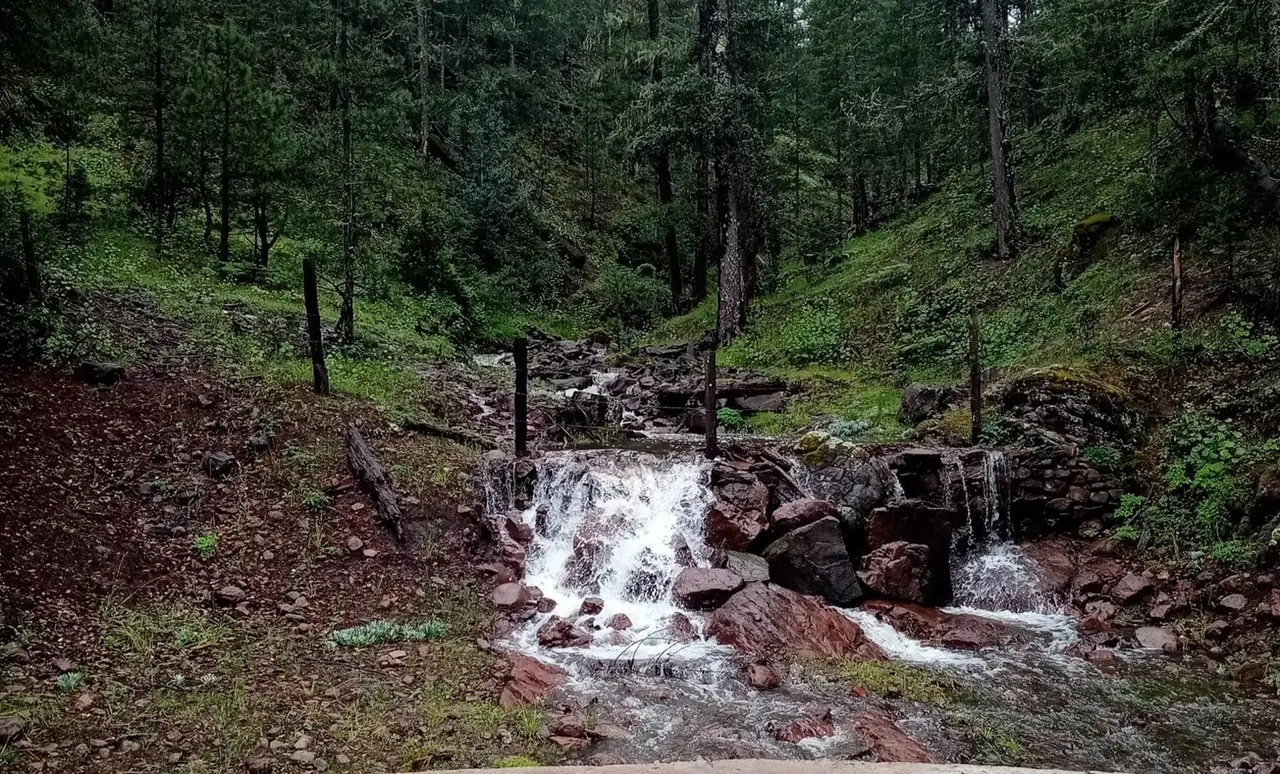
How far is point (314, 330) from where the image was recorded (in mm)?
11664

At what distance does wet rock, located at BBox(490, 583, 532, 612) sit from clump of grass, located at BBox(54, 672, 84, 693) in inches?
161

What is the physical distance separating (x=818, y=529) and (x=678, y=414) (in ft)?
22.5

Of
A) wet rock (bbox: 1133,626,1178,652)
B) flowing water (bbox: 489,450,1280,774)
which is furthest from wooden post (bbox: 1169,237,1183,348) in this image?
wet rock (bbox: 1133,626,1178,652)

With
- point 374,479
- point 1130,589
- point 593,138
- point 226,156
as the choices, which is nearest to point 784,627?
point 1130,589

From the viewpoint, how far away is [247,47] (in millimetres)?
17359

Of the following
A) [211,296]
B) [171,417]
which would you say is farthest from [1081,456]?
[211,296]

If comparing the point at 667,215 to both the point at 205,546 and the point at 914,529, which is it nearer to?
the point at 914,529

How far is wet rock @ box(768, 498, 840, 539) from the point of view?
1059cm

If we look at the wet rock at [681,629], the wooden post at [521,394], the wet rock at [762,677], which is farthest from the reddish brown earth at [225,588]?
the wet rock at [762,677]

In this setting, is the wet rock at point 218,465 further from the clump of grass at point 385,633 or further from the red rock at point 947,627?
the red rock at point 947,627

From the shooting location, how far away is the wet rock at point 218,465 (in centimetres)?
986

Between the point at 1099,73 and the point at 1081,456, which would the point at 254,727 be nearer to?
the point at 1081,456

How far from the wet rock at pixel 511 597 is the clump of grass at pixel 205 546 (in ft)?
10.4

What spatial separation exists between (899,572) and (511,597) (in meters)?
5.12
